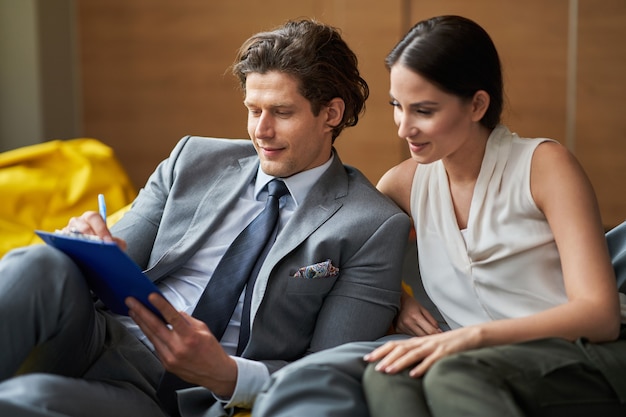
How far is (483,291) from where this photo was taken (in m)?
1.97

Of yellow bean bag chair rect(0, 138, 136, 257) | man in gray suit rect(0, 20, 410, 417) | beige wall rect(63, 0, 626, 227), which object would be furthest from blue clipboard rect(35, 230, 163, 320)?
beige wall rect(63, 0, 626, 227)

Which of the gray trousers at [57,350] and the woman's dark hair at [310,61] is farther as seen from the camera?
the woman's dark hair at [310,61]

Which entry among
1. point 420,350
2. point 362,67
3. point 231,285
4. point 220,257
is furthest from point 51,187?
point 362,67

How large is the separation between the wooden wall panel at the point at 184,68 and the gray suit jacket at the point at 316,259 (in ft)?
7.70

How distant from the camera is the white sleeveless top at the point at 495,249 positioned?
1913 millimetres

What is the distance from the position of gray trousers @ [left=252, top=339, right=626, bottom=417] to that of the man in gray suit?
291 millimetres

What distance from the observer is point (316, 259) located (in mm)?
2006

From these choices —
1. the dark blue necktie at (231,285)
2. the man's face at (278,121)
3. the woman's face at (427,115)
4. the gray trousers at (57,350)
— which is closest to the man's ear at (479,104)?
the woman's face at (427,115)

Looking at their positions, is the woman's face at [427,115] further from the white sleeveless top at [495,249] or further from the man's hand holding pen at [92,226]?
the man's hand holding pen at [92,226]

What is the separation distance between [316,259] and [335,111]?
0.39 m

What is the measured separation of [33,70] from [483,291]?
9.08ft

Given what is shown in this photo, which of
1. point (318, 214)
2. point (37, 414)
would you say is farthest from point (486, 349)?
point (37, 414)

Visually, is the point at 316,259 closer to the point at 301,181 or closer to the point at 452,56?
the point at 301,181

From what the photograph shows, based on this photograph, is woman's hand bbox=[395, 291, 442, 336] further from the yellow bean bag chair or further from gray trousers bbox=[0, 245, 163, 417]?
the yellow bean bag chair
